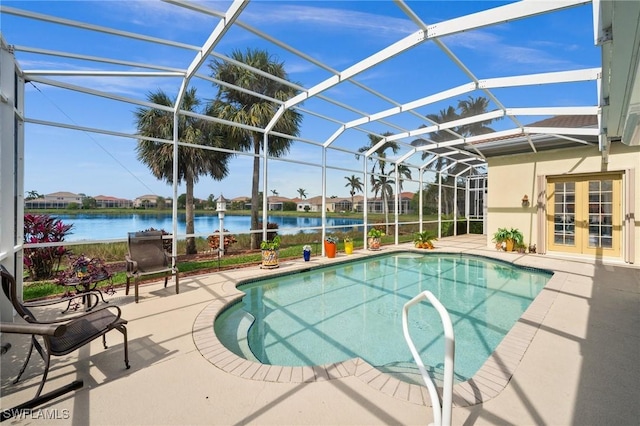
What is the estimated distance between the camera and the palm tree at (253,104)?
35.3 feet

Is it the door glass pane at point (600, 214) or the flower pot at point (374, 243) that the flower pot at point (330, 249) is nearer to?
the flower pot at point (374, 243)

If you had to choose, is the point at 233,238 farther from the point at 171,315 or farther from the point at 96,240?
the point at 171,315

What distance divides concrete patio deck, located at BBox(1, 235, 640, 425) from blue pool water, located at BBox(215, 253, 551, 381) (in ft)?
2.11

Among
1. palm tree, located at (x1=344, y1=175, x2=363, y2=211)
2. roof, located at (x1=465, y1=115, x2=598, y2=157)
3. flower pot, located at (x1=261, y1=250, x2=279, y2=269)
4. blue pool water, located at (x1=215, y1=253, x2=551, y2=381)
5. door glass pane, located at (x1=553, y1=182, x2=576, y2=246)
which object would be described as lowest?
blue pool water, located at (x1=215, y1=253, x2=551, y2=381)

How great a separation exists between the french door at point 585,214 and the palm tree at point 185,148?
12660mm

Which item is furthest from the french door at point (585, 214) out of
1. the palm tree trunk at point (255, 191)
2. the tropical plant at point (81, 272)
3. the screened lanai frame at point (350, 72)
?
the tropical plant at point (81, 272)

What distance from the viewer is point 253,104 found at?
11.0m

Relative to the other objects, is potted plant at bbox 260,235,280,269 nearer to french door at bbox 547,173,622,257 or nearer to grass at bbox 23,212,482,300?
grass at bbox 23,212,482,300

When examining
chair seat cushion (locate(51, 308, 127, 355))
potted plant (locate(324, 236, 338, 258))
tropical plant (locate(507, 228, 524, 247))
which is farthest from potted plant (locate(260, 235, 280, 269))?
tropical plant (locate(507, 228, 524, 247))

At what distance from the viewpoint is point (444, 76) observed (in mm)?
6219

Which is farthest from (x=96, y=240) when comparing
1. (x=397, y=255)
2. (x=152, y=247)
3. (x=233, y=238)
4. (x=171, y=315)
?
(x=397, y=255)

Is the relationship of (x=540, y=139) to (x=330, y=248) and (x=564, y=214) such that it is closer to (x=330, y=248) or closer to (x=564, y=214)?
(x=564, y=214)

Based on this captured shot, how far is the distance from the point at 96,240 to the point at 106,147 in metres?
2.16

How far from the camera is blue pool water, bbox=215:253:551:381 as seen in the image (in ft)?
12.0
